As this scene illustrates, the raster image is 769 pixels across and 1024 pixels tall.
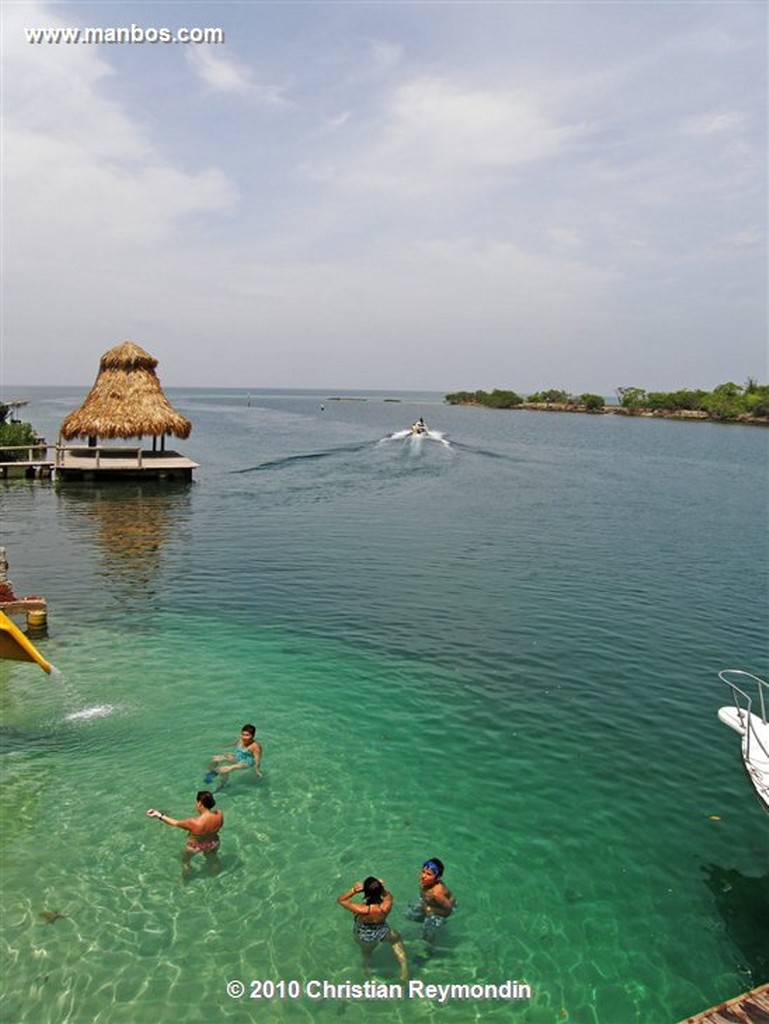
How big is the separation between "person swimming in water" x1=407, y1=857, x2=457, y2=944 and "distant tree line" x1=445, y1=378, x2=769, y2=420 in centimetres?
14442

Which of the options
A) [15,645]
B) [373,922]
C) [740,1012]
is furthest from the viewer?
[15,645]

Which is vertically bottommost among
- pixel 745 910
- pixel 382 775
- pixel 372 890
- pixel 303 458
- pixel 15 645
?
pixel 745 910

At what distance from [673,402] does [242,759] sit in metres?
155

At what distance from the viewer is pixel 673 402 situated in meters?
151

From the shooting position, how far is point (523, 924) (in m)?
9.71

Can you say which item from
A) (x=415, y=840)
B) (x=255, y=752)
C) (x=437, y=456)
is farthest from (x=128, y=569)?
(x=437, y=456)

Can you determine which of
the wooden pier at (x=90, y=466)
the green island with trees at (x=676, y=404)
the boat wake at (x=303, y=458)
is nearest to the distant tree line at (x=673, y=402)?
the green island with trees at (x=676, y=404)

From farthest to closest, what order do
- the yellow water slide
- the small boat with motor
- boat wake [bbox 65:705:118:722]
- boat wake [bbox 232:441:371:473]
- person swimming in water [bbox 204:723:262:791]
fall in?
boat wake [bbox 232:441:371:473]
boat wake [bbox 65:705:118:722]
the yellow water slide
person swimming in water [bbox 204:723:262:791]
the small boat with motor

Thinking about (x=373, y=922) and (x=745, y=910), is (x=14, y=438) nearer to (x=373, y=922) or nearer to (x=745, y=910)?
(x=373, y=922)

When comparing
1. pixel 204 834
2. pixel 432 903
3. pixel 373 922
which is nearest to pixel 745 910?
pixel 432 903

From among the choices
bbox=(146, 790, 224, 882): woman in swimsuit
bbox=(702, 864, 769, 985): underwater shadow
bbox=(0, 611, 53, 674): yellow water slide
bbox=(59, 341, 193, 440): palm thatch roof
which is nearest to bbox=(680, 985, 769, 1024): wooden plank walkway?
bbox=(702, 864, 769, 985): underwater shadow

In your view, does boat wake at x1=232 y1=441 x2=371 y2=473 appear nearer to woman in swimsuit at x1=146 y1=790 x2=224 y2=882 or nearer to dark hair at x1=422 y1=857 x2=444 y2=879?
woman in swimsuit at x1=146 y1=790 x2=224 y2=882

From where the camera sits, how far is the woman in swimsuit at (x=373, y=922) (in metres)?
8.93

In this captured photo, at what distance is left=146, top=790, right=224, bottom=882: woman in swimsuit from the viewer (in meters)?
10.5
